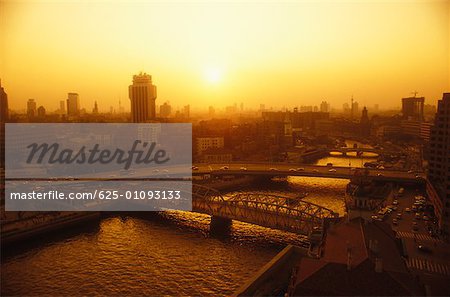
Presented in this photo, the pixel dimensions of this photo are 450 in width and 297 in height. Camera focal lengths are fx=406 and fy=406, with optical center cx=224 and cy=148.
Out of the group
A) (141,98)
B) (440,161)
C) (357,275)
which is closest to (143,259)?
(357,275)

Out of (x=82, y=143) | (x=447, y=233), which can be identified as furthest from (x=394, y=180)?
(x=82, y=143)

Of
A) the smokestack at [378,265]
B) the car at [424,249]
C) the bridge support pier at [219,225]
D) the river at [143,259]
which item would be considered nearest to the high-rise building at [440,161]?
the car at [424,249]

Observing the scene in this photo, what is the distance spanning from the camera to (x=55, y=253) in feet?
42.3

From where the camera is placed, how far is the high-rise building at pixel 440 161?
552 inches

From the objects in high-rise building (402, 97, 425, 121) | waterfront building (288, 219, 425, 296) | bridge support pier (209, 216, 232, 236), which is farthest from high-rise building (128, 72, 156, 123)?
waterfront building (288, 219, 425, 296)

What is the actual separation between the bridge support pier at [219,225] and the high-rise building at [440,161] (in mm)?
7408

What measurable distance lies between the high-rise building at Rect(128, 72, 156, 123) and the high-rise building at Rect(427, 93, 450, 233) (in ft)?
148

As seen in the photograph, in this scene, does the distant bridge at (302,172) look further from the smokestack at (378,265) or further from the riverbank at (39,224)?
the smokestack at (378,265)

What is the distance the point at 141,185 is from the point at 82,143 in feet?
60.1

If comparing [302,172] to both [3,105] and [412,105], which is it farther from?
[412,105]

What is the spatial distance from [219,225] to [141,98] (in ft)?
159

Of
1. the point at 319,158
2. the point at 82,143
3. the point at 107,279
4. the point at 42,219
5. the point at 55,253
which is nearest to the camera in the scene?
the point at 107,279

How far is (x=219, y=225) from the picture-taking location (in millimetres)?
15336

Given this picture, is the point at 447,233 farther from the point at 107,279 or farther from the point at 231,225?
the point at 107,279
